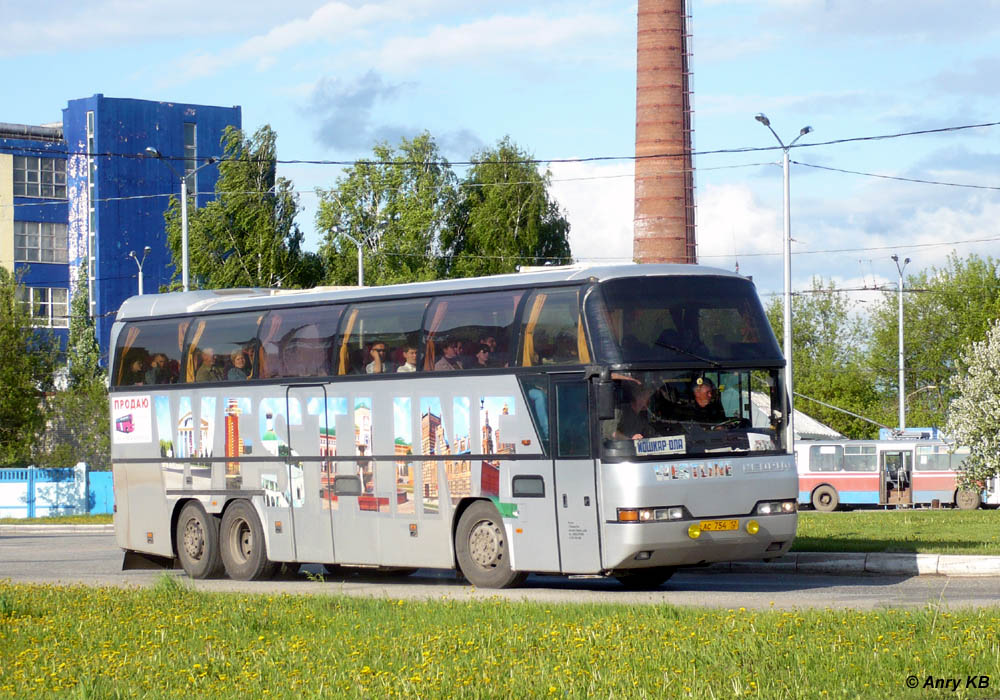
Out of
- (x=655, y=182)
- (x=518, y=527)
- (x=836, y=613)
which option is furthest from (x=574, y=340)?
(x=655, y=182)

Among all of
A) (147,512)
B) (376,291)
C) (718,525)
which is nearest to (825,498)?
(147,512)

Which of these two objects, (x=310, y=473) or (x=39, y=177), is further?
(x=39, y=177)

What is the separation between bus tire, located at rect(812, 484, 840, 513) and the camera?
53250mm

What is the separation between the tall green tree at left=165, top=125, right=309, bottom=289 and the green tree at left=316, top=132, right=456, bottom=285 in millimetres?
7977

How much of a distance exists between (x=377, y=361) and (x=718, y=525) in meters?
4.79

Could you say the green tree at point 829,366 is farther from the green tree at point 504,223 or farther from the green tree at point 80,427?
the green tree at point 80,427

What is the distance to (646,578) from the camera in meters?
16.8

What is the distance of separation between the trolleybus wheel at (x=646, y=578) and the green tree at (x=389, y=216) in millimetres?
57309

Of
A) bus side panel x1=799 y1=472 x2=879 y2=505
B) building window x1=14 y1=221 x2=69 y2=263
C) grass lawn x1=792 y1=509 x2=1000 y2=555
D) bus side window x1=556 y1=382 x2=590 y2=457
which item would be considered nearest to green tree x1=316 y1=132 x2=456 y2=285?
building window x1=14 y1=221 x2=69 y2=263

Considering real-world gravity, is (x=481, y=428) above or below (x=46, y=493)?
above

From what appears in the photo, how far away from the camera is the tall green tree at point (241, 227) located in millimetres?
64562

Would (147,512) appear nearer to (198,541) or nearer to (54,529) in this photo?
(198,541)

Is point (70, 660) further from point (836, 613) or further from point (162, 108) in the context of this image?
point (162, 108)

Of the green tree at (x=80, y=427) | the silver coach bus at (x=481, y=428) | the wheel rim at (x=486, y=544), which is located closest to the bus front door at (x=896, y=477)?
the green tree at (x=80, y=427)
